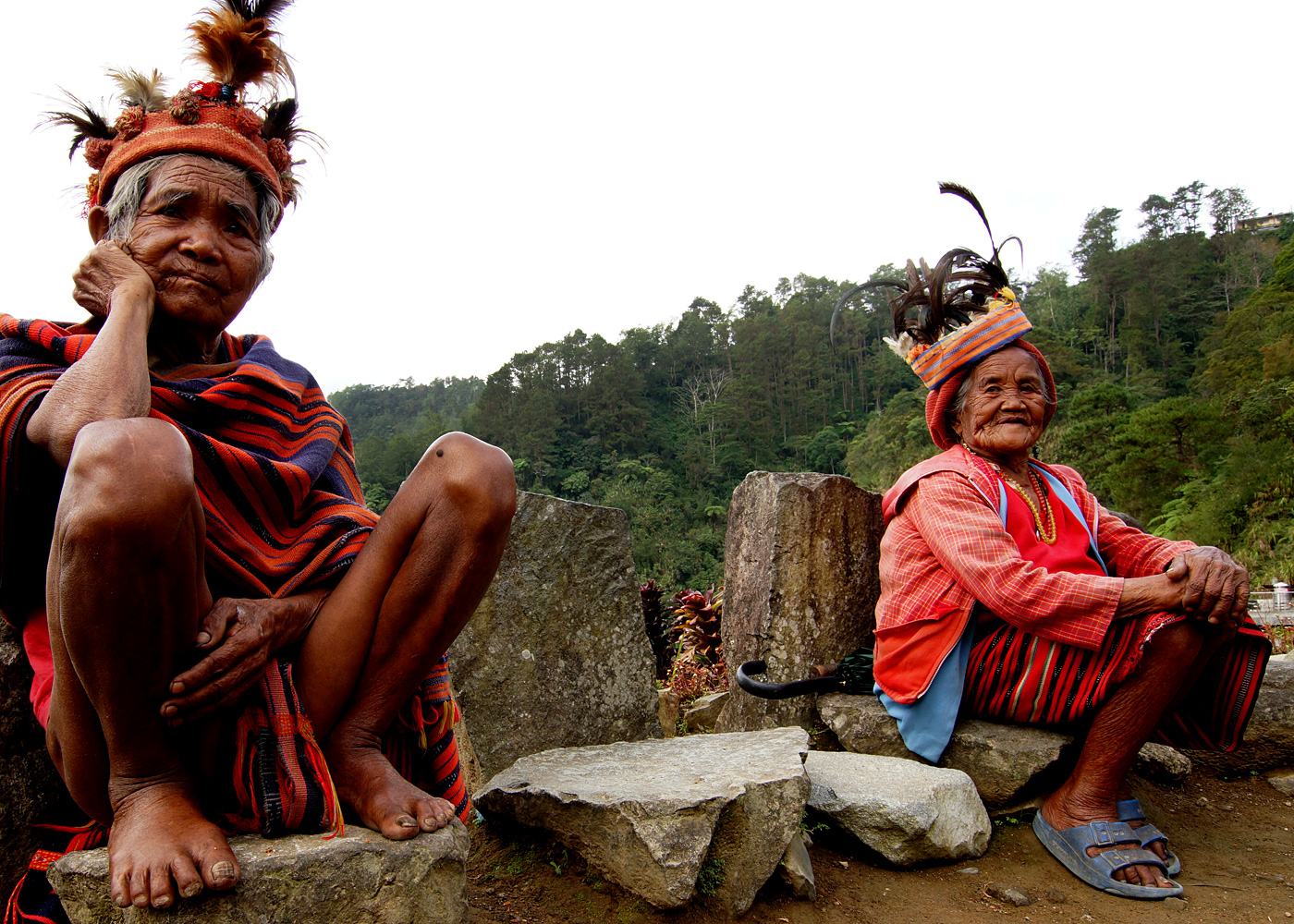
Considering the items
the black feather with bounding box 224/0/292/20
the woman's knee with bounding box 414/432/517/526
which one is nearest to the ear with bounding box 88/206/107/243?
the black feather with bounding box 224/0/292/20

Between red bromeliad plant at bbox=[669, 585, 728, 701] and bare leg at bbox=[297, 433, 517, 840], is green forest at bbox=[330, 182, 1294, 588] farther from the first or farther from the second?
bare leg at bbox=[297, 433, 517, 840]

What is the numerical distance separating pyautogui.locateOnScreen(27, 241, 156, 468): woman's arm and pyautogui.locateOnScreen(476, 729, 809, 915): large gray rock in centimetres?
123

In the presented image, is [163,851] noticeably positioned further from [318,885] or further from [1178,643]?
[1178,643]

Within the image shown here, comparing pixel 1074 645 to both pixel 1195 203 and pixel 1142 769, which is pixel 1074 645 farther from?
pixel 1195 203

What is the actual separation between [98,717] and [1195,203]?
191ft

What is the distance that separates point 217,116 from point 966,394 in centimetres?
243

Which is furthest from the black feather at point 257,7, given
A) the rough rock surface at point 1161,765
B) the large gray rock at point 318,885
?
the rough rock surface at point 1161,765

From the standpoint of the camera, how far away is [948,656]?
103 inches

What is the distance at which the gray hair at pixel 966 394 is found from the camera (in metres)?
2.91

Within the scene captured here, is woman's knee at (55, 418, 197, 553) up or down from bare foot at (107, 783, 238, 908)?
up

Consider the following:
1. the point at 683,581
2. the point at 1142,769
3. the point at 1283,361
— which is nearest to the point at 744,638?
the point at 1142,769

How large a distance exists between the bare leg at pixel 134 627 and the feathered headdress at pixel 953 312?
239 cm

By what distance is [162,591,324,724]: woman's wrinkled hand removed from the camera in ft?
4.35

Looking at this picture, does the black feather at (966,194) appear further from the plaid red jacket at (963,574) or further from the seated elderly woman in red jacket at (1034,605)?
the plaid red jacket at (963,574)
